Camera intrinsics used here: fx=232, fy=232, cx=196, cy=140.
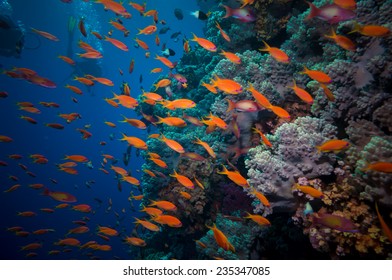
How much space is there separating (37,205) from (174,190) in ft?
184

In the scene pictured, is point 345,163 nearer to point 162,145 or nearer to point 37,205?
point 162,145

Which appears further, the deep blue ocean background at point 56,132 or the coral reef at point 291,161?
the deep blue ocean background at point 56,132

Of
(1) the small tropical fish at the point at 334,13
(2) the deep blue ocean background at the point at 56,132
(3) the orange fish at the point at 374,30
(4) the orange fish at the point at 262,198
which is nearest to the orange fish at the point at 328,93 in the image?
A: (3) the orange fish at the point at 374,30

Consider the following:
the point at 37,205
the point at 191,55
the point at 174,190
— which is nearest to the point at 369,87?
the point at 174,190

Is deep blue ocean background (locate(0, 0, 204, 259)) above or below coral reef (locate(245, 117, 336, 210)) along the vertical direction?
above

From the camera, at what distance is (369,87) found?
3.71 meters

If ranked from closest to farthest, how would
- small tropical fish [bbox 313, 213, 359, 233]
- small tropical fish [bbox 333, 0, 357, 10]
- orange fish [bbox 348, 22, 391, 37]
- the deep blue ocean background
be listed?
small tropical fish [bbox 313, 213, 359, 233] → orange fish [bbox 348, 22, 391, 37] → small tropical fish [bbox 333, 0, 357, 10] → the deep blue ocean background

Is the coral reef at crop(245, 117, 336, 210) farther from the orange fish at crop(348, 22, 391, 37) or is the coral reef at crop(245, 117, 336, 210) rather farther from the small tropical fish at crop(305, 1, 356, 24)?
the small tropical fish at crop(305, 1, 356, 24)

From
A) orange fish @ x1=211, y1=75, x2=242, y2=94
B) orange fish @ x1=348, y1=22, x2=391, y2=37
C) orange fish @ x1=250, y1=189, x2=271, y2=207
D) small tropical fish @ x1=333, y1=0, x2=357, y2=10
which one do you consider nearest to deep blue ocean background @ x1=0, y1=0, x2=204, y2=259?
orange fish @ x1=211, y1=75, x2=242, y2=94

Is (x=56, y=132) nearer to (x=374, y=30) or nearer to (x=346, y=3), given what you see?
(x=346, y=3)

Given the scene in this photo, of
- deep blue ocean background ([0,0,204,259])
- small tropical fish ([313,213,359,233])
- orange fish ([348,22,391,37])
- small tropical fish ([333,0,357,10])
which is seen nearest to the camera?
small tropical fish ([313,213,359,233])

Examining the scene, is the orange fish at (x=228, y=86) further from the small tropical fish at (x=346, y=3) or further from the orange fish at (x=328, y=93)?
the small tropical fish at (x=346, y=3)

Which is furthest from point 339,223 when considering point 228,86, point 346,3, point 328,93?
point 346,3

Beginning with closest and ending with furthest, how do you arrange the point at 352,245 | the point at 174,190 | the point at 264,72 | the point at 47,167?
the point at 352,245 < the point at 264,72 < the point at 174,190 < the point at 47,167
